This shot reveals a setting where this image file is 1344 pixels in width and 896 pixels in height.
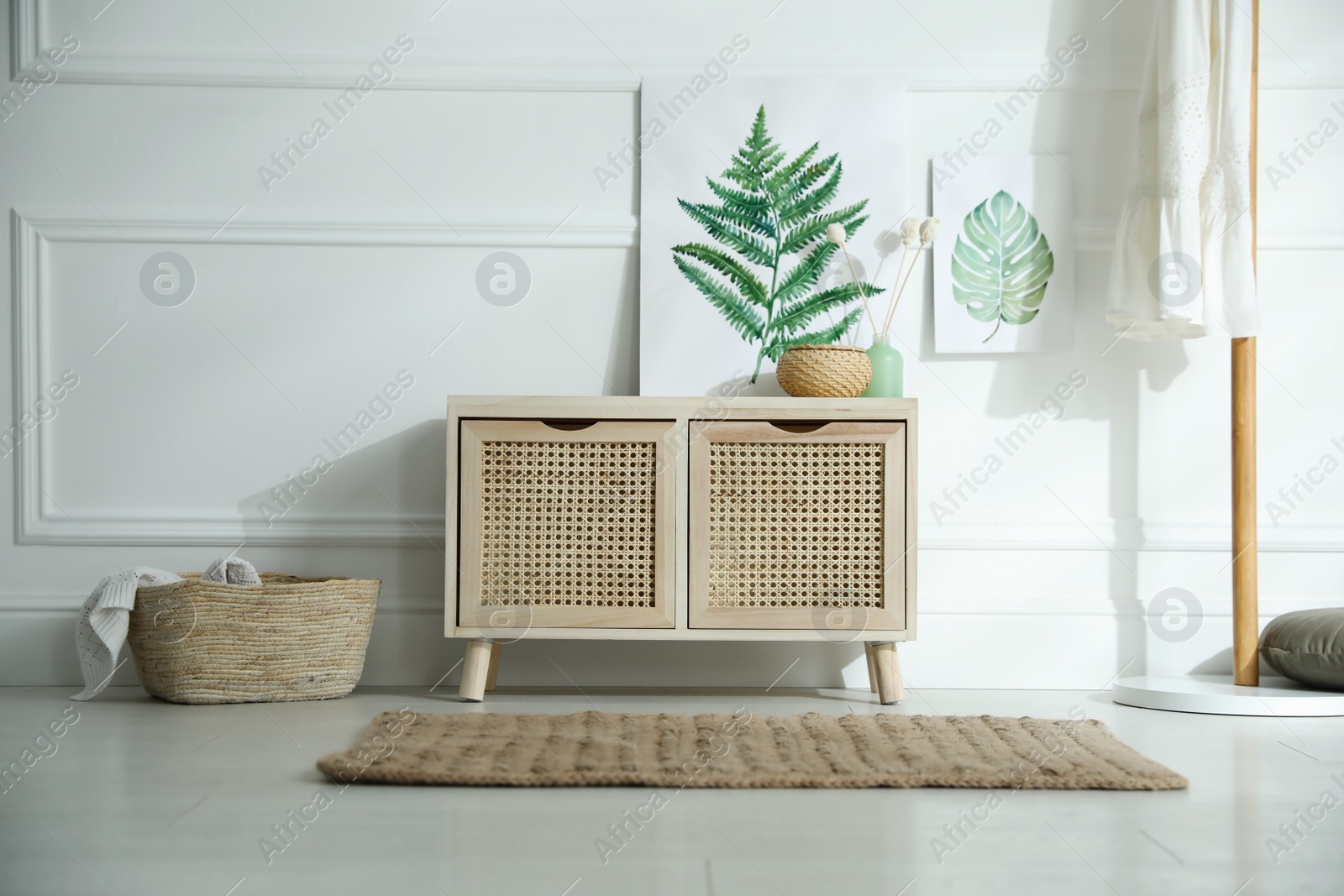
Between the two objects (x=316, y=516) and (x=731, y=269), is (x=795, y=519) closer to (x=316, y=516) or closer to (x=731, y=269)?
(x=731, y=269)

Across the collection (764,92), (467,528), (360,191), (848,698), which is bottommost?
(848,698)

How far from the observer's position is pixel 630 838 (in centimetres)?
119

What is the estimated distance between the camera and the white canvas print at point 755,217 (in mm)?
2504

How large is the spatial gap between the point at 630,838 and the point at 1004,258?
184 centimetres

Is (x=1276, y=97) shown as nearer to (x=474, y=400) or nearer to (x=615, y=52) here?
(x=615, y=52)

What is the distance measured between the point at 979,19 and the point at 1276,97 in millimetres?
766

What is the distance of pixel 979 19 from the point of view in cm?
258

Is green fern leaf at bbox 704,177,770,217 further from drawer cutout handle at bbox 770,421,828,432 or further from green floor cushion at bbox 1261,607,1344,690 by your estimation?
green floor cushion at bbox 1261,607,1344,690

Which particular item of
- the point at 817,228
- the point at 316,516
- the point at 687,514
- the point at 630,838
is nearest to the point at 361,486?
the point at 316,516

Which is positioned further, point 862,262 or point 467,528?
point 862,262

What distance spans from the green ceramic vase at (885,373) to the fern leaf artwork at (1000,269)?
0.27 meters

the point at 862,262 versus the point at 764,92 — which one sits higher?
the point at 764,92

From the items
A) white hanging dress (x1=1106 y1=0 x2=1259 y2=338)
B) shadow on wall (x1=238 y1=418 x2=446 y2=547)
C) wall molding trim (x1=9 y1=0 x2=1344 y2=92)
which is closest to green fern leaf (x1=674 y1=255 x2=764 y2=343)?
wall molding trim (x1=9 y1=0 x2=1344 y2=92)

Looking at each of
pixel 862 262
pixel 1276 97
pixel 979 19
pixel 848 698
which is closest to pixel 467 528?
pixel 848 698
